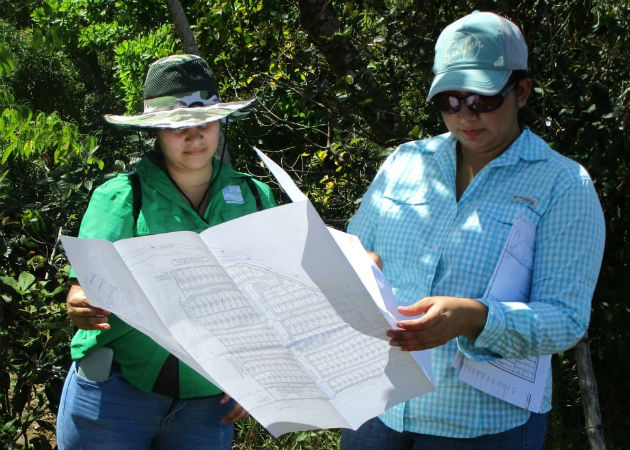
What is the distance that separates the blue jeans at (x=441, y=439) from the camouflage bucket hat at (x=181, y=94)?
3.13ft

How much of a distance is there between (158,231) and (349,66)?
2.18 metres

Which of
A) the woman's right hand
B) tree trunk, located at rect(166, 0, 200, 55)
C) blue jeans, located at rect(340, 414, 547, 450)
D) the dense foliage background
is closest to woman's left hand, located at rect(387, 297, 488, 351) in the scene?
blue jeans, located at rect(340, 414, 547, 450)

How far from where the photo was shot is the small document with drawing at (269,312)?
4.77 ft

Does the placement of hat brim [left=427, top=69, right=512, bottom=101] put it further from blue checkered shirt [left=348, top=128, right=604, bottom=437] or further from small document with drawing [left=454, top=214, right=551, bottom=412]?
small document with drawing [left=454, top=214, right=551, bottom=412]

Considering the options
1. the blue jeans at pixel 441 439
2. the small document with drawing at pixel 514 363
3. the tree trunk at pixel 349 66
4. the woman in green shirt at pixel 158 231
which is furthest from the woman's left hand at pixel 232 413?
the tree trunk at pixel 349 66

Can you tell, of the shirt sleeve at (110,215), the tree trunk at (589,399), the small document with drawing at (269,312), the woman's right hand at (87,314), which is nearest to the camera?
the small document with drawing at (269,312)

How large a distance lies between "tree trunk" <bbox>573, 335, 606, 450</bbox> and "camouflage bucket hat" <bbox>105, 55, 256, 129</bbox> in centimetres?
185

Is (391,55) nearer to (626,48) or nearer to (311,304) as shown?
(626,48)

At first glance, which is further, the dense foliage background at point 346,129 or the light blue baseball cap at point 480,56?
the dense foliage background at point 346,129

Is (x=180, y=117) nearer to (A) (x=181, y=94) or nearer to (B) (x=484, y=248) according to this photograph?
(A) (x=181, y=94)

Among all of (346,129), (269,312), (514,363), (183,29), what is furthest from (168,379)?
(346,129)

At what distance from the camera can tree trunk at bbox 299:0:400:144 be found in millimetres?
3898

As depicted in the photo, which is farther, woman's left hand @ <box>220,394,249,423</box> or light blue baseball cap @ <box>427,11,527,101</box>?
woman's left hand @ <box>220,394,249,423</box>

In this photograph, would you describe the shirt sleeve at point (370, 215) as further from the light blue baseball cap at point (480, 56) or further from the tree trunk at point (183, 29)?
the tree trunk at point (183, 29)
